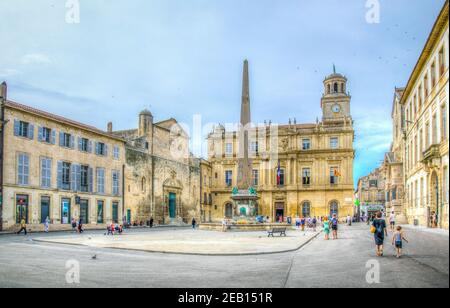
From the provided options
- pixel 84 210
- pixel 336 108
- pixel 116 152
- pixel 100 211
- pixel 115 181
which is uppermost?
pixel 336 108

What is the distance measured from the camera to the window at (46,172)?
Answer: 37938mm

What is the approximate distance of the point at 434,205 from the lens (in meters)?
2.53

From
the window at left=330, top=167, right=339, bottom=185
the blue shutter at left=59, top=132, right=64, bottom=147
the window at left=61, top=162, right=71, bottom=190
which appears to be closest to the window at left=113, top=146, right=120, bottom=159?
the window at left=61, top=162, right=71, bottom=190

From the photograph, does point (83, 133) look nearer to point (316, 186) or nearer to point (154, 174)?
point (154, 174)

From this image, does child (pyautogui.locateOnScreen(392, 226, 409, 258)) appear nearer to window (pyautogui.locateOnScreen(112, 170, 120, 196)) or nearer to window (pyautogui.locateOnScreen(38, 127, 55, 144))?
window (pyautogui.locateOnScreen(38, 127, 55, 144))

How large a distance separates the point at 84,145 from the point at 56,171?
176 inches

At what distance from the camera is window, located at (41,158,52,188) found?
37.9 metres

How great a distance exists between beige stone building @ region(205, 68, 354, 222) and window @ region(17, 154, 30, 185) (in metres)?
34.7

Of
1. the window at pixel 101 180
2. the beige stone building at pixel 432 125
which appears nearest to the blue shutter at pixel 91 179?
the window at pixel 101 180

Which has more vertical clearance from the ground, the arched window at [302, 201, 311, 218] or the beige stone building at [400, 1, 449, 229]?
the beige stone building at [400, 1, 449, 229]

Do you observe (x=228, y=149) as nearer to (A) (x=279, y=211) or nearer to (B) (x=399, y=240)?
(A) (x=279, y=211)

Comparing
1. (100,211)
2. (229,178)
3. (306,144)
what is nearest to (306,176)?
(306,144)

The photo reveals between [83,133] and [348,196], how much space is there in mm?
39077
